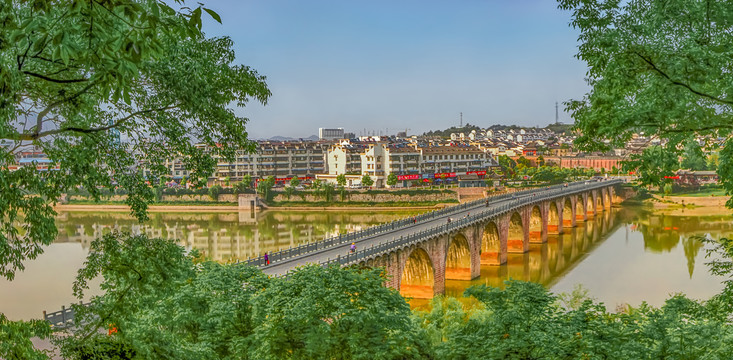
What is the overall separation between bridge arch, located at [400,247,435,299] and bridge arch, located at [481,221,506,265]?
11541 millimetres

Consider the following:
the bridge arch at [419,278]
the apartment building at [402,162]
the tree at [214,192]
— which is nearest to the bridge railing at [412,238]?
the bridge arch at [419,278]

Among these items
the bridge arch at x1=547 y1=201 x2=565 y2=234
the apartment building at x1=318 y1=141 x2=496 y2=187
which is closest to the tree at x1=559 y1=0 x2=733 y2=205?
the bridge arch at x1=547 y1=201 x2=565 y2=234

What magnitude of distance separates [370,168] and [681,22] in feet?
281

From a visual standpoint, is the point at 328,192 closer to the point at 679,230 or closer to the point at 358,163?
the point at 358,163

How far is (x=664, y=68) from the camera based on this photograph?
30.0ft

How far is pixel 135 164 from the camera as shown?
30.3ft

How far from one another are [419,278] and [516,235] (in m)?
18.5

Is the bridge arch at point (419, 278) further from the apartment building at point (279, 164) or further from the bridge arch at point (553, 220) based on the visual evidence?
the apartment building at point (279, 164)

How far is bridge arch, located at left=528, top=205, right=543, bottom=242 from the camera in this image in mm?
58469

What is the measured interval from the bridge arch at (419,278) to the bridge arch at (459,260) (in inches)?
197

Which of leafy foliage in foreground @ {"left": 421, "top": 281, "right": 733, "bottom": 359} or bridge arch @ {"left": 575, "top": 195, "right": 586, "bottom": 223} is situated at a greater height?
leafy foliage in foreground @ {"left": 421, "top": 281, "right": 733, "bottom": 359}

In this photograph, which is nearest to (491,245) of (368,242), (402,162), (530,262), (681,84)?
(530,262)

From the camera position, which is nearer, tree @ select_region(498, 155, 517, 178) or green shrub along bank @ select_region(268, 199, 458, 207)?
green shrub along bank @ select_region(268, 199, 458, 207)

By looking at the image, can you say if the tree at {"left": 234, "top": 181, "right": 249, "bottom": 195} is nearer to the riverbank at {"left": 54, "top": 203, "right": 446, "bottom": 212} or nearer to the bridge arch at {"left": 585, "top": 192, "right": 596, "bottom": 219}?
the riverbank at {"left": 54, "top": 203, "right": 446, "bottom": 212}
